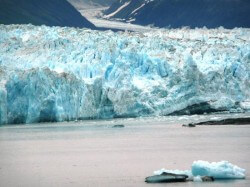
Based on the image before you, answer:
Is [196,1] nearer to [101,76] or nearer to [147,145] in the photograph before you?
[101,76]

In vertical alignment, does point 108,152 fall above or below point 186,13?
below

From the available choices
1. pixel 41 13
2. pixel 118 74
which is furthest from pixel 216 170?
pixel 41 13

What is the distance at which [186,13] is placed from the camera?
117875 millimetres

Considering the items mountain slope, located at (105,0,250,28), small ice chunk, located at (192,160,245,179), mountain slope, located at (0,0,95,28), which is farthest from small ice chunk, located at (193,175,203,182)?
mountain slope, located at (105,0,250,28)

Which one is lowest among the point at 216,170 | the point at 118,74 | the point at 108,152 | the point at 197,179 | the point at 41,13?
the point at 108,152

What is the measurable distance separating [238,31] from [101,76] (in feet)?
76.7

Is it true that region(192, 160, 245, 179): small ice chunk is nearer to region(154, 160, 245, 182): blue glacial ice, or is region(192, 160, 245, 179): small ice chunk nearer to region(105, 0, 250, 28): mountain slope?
region(154, 160, 245, 182): blue glacial ice

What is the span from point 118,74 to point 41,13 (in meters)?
54.3

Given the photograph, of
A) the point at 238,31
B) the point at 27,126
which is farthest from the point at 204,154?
the point at 238,31

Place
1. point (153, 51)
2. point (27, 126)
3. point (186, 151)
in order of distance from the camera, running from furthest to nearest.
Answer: point (153, 51) < point (27, 126) < point (186, 151)

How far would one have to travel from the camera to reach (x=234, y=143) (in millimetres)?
28406

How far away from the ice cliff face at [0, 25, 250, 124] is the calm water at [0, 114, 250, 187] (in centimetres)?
419

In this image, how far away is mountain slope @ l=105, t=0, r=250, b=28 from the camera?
106938 mm

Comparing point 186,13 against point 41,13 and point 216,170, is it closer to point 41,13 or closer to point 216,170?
point 41,13
